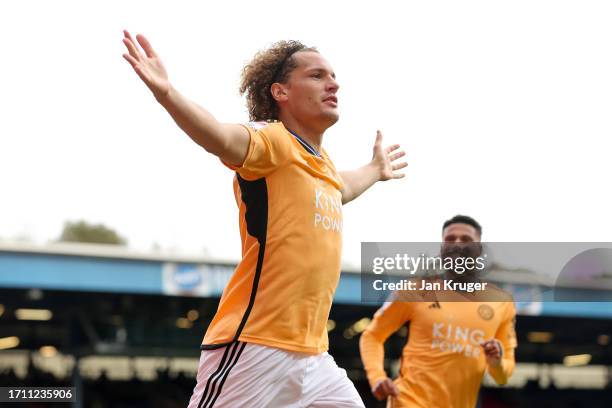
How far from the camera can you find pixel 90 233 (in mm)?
76500

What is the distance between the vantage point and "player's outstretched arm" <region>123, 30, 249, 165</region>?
151 inches

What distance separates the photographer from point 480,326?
7004 mm

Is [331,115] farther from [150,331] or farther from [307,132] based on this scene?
[150,331]

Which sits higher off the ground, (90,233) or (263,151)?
(90,233)

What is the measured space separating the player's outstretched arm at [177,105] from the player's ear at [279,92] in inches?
35.7

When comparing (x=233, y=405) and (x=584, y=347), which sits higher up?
(x=233, y=405)

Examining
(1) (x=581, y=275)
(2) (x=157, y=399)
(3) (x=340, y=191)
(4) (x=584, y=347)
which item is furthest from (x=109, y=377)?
(3) (x=340, y=191)

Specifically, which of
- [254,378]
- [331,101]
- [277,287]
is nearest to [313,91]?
[331,101]

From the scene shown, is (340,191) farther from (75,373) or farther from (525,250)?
(75,373)

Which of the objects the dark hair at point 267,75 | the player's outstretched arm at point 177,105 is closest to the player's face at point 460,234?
the dark hair at point 267,75

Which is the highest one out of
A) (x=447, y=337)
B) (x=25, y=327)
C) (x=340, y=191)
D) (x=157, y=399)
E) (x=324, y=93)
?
(x=324, y=93)

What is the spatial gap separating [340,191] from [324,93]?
0.59 metres

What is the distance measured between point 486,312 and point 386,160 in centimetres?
190

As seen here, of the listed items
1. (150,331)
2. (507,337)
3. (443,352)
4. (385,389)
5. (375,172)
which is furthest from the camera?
(150,331)
